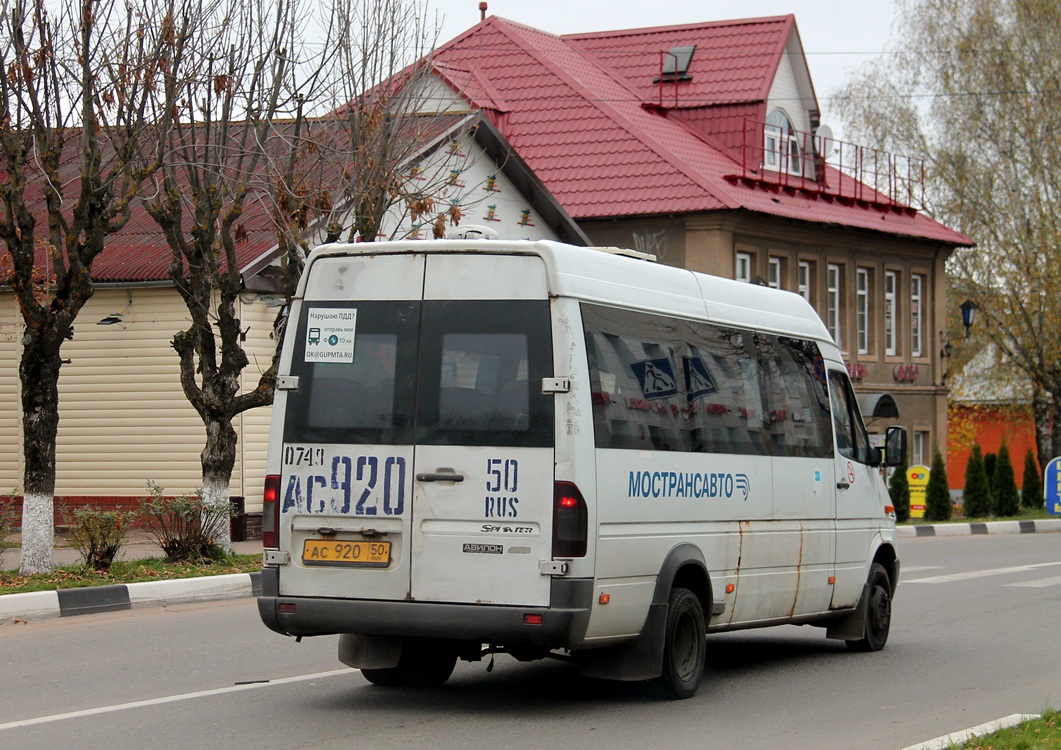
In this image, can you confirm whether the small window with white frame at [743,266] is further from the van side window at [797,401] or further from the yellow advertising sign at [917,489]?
the van side window at [797,401]

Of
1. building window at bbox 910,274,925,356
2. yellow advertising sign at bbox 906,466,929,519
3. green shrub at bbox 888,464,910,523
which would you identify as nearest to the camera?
green shrub at bbox 888,464,910,523

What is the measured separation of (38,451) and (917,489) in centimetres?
2154

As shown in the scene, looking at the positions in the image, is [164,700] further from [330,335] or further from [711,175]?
[711,175]

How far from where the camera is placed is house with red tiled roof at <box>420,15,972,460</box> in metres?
36.2

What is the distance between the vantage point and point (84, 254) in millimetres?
15672

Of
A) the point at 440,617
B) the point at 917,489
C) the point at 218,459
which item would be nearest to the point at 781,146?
the point at 917,489

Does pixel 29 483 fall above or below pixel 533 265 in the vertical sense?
below

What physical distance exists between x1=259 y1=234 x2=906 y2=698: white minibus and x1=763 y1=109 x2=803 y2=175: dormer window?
30.1 metres

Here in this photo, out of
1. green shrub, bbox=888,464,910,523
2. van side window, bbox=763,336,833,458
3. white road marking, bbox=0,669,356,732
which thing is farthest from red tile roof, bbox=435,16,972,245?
white road marking, bbox=0,669,356,732

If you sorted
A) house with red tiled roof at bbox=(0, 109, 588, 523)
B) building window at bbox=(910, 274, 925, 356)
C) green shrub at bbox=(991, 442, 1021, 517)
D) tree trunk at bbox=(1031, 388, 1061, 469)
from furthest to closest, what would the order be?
1. building window at bbox=(910, 274, 925, 356)
2. tree trunk at bbox=(1031, 388, 1061, 469)
3. green shrub at bbox=(991, 442, 1021, 517)
4. house with red tiled roof at bbox=(0, 109, 588, 523)

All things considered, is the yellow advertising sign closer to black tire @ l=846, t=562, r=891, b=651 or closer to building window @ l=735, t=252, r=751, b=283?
building window @ l=735, t=252, r=751, b=283

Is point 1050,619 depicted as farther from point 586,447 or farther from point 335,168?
point 335,168

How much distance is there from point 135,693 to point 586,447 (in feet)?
10.5

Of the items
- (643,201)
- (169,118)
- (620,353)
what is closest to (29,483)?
(169,118)
